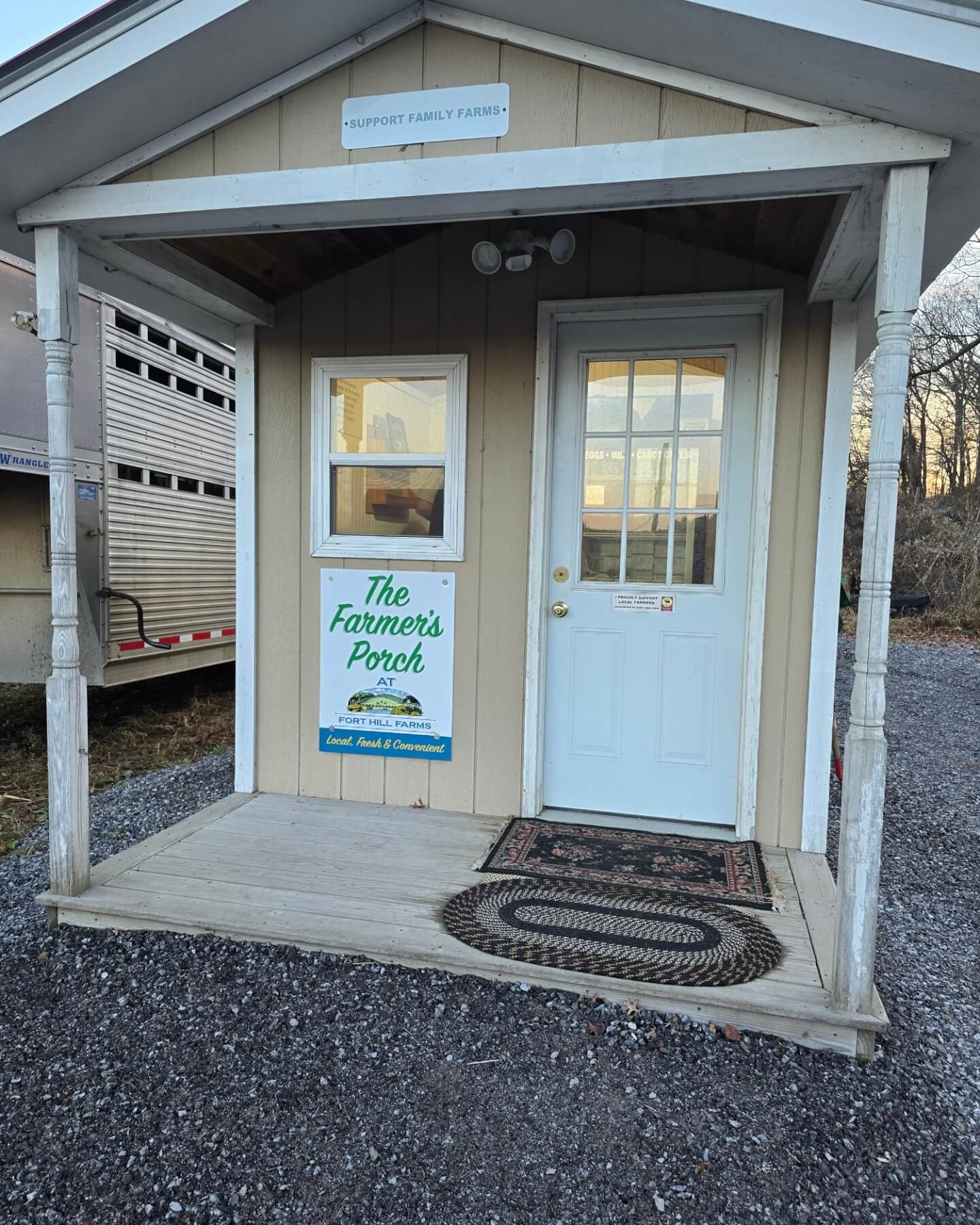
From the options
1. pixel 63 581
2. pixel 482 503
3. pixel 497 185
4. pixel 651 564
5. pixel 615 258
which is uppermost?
pixel 615 258

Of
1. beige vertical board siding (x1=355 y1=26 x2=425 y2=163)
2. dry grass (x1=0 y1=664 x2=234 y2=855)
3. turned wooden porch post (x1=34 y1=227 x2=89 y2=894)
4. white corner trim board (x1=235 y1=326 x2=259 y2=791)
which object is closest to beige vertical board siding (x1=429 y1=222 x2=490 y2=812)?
white corner trim board (x1=235 y1=326 x2=259 y2=791)

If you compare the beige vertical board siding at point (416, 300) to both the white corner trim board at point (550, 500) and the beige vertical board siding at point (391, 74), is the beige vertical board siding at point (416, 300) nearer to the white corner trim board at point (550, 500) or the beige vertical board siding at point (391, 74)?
the white corner trim board at point (550, 500)

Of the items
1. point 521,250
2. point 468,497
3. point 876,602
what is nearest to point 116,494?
point 468,497

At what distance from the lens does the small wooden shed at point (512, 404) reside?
6.80ft

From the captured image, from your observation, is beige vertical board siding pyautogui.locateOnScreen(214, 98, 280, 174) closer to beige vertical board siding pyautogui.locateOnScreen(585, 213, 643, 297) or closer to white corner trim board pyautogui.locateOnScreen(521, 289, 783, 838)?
white corner trim board pyautogui.locateOnScreen(521, 289, 783, 838)

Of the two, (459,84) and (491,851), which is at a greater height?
(459,84)

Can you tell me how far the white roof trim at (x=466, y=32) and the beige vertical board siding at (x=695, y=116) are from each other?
0.02 meters

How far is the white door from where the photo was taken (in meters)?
3.31

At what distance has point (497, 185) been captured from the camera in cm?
223

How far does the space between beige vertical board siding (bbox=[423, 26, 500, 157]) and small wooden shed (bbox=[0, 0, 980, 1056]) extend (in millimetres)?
10

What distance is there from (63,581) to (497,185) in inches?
75.8

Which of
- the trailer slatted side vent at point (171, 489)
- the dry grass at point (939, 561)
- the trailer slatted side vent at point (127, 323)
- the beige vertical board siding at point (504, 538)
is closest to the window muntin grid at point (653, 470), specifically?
the beige vertical board siding at point (504, 538)

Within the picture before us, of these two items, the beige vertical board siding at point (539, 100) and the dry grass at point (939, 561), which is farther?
the dry grass at point (939, 561)

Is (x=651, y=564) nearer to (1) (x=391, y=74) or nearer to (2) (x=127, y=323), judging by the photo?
(1) (x=391, y=74)
